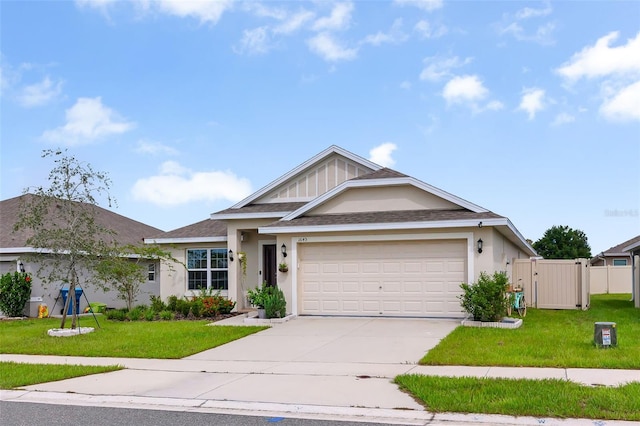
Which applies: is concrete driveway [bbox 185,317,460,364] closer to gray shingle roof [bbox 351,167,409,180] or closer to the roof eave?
gray shingle roof [bbox 351,167,409,180]

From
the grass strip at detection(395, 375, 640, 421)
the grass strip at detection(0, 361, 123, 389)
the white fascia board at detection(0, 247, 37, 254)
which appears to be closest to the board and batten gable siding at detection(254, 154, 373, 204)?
the white fascia board at detection(0, 247, 37, 254)

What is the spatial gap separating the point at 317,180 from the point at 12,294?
1130 cm

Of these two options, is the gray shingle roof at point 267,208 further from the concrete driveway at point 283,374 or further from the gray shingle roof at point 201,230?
the concrete driveway at point 283,374

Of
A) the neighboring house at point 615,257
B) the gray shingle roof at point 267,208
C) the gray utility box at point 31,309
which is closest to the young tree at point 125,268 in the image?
the gray utility box at point 31,309

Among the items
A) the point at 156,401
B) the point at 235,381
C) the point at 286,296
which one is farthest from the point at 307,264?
the point at 156,401

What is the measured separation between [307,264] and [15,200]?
16006 mm

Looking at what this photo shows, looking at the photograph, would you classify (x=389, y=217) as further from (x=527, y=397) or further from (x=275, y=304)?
(x=527, y=397)

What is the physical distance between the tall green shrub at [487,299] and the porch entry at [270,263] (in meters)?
8.10

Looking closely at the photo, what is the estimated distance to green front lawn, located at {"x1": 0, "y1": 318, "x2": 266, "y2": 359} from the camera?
1344 cm

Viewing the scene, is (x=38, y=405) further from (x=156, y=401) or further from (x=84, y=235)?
(x=84, y=235)

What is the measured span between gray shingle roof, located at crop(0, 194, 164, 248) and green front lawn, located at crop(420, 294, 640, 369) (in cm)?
1361

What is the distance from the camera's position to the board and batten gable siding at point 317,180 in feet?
72.9

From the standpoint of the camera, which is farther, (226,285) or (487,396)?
(226,285)

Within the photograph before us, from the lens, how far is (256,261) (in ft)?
73.4
